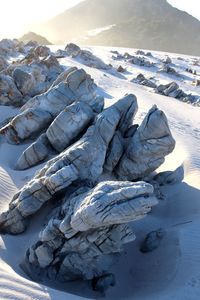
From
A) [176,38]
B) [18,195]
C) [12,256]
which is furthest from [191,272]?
[176,38]

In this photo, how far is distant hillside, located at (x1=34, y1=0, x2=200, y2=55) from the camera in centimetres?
7462

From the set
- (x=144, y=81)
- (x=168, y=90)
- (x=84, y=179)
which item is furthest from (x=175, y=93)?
(x=84, y=179)

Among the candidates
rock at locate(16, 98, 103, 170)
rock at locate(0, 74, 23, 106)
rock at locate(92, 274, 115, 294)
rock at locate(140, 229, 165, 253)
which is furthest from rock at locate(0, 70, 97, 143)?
rock at locate(92, 274, 115, 294)

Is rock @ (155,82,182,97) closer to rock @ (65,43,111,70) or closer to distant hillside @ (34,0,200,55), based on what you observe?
rock @ (65,43,111,70)

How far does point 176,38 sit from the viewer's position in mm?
78188

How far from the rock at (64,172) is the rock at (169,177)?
1.99 meters

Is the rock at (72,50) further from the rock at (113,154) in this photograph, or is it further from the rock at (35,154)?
the rock at (113,154)

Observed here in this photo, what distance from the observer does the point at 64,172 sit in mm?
9070

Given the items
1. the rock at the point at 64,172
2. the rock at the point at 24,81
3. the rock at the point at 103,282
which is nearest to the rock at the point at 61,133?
the rock at the point at 64,172

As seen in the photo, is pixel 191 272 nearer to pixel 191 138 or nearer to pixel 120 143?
pixel 120 143

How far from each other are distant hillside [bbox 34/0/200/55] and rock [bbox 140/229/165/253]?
6299cm

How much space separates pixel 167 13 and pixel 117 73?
58.6 metres

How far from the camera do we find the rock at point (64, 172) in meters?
9.09

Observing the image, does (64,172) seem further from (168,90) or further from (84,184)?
(168,90)
